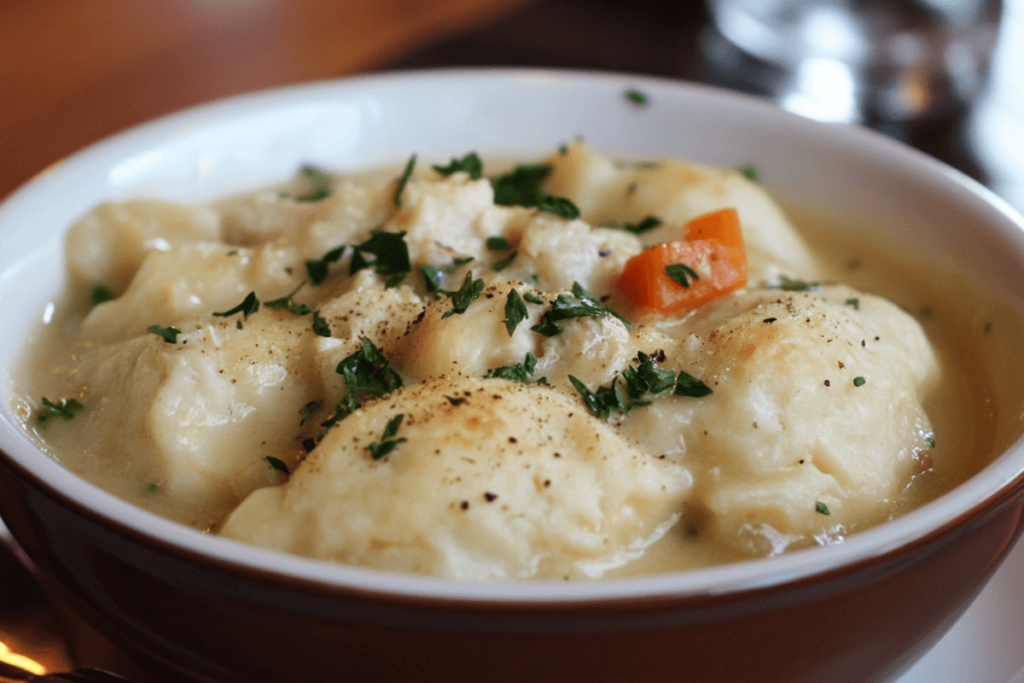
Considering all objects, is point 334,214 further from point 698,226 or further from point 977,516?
point 977,516

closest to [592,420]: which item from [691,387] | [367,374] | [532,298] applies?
[691,387]

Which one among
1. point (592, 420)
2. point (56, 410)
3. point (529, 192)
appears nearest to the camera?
point (592, 420)

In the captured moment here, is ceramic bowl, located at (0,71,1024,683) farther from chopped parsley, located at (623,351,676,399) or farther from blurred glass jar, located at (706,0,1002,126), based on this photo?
blurred glass jar, located at (706,0,1002,126)

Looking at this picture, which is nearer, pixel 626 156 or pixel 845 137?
pixel 845 137

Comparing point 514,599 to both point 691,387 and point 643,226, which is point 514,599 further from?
point 643,226

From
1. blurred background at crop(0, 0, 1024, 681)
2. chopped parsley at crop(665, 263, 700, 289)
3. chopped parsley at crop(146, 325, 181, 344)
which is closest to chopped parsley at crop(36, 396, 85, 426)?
chopped parsley at crop(146, 325, 181, 344)

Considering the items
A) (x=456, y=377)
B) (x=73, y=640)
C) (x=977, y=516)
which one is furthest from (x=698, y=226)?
(x=73, y=640)
